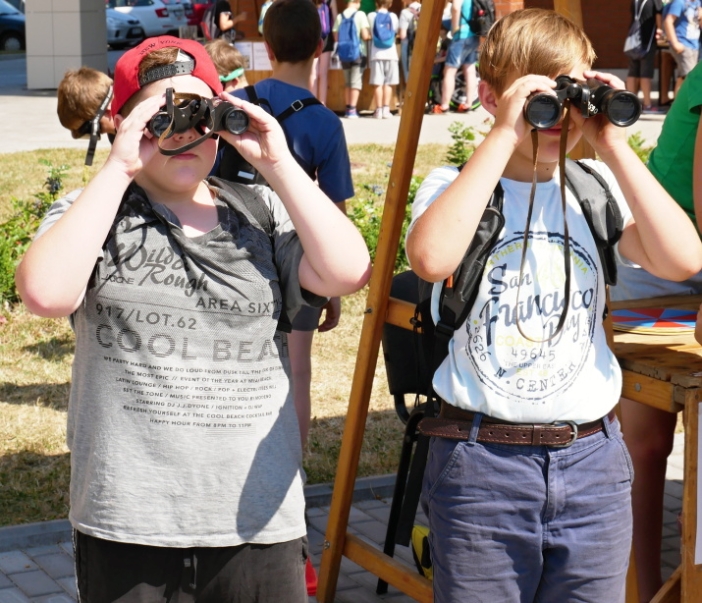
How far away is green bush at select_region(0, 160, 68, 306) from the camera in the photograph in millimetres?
6883

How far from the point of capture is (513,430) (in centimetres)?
236

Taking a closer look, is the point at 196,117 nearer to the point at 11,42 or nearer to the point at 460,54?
the point at 460,54

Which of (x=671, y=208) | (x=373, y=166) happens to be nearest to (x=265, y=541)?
(x=671, y=208)

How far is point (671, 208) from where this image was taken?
2.40 m

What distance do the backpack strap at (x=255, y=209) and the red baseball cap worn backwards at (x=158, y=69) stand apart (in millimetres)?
223

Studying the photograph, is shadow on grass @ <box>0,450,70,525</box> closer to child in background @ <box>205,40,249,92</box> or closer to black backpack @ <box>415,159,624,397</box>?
child in background @ <box>205,40,249,92</box>

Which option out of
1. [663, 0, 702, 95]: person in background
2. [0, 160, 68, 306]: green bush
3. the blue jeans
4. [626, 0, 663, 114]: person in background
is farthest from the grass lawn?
[626, 0, 663, 114]: person in background

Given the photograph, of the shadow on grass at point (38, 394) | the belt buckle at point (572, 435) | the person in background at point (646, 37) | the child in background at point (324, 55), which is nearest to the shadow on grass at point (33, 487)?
the shadow on grass at point (38, 394)

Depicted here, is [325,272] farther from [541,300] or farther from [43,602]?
[43,602]

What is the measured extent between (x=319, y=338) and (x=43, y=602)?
3.38 meters

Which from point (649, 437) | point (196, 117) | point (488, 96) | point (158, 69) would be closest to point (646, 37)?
point (649, 437)

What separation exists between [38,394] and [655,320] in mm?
3688

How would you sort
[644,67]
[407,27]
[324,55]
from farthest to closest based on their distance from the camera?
[407,27]
[644,67]
[324,55]

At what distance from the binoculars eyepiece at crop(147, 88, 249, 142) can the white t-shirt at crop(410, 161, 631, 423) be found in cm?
50
